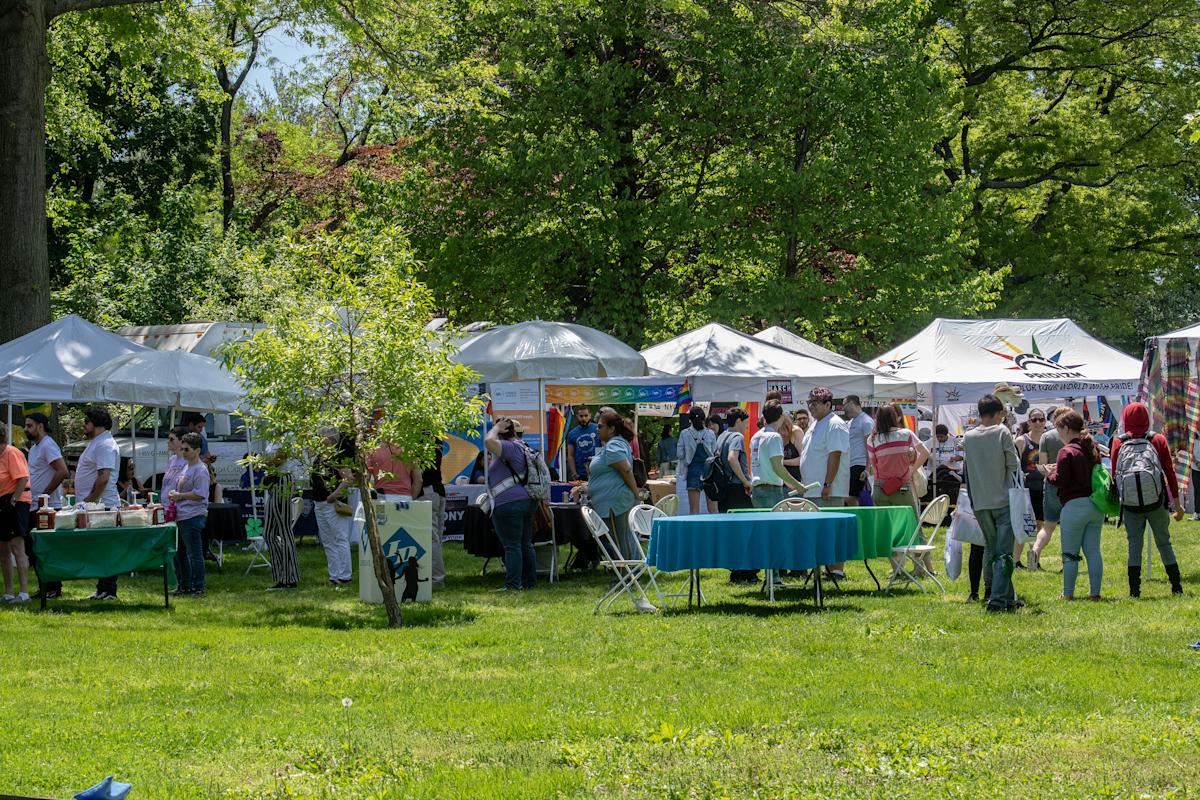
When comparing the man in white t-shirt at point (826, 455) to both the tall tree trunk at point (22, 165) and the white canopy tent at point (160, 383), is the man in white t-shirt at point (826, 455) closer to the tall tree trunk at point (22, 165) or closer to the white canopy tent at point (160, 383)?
the white canopy tent at point (160, 383)

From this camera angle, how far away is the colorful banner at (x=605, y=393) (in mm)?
16875

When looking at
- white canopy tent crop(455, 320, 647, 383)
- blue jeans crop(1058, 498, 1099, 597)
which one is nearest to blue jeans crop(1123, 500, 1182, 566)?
blue jeans crop(1058, 498, 1099, 597)

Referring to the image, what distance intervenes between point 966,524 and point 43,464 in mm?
8959

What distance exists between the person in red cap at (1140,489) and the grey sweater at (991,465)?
4.02ft

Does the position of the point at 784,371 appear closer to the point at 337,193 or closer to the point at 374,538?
the point at 374,538

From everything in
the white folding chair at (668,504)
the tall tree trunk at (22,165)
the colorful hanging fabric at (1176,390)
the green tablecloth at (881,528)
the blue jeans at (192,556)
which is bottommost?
the blue jeans at (192,556)

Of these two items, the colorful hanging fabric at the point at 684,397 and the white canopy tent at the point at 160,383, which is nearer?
the white canopy tent at the point at 160,383

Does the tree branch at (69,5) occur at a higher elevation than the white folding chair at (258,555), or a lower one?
higher

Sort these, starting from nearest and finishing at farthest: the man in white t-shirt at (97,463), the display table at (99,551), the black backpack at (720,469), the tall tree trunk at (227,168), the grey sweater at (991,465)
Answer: the grey sweater at (991,465) < the display table at (99,551) < the man in white t-shirt at (97,463) < the black backpack at (720,469) < the tall tree trunk at (227,168)

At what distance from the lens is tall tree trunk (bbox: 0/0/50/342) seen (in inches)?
634

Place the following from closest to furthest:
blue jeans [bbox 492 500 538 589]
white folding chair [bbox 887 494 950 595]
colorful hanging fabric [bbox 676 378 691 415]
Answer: white folding chair [bbox 887 494 950 595]
blue jeans [bbox 492 500 538 589]
colorful hanging fabric [bbox 676 378 691 415]

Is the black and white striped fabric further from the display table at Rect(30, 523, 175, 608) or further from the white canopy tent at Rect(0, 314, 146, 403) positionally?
the white canopy tent at Rect(0, 314, 146, 403)

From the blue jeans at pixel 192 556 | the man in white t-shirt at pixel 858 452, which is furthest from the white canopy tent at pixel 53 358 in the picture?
the man in white t-shirt at pixel 858 452

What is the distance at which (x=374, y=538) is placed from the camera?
11.3 metres
